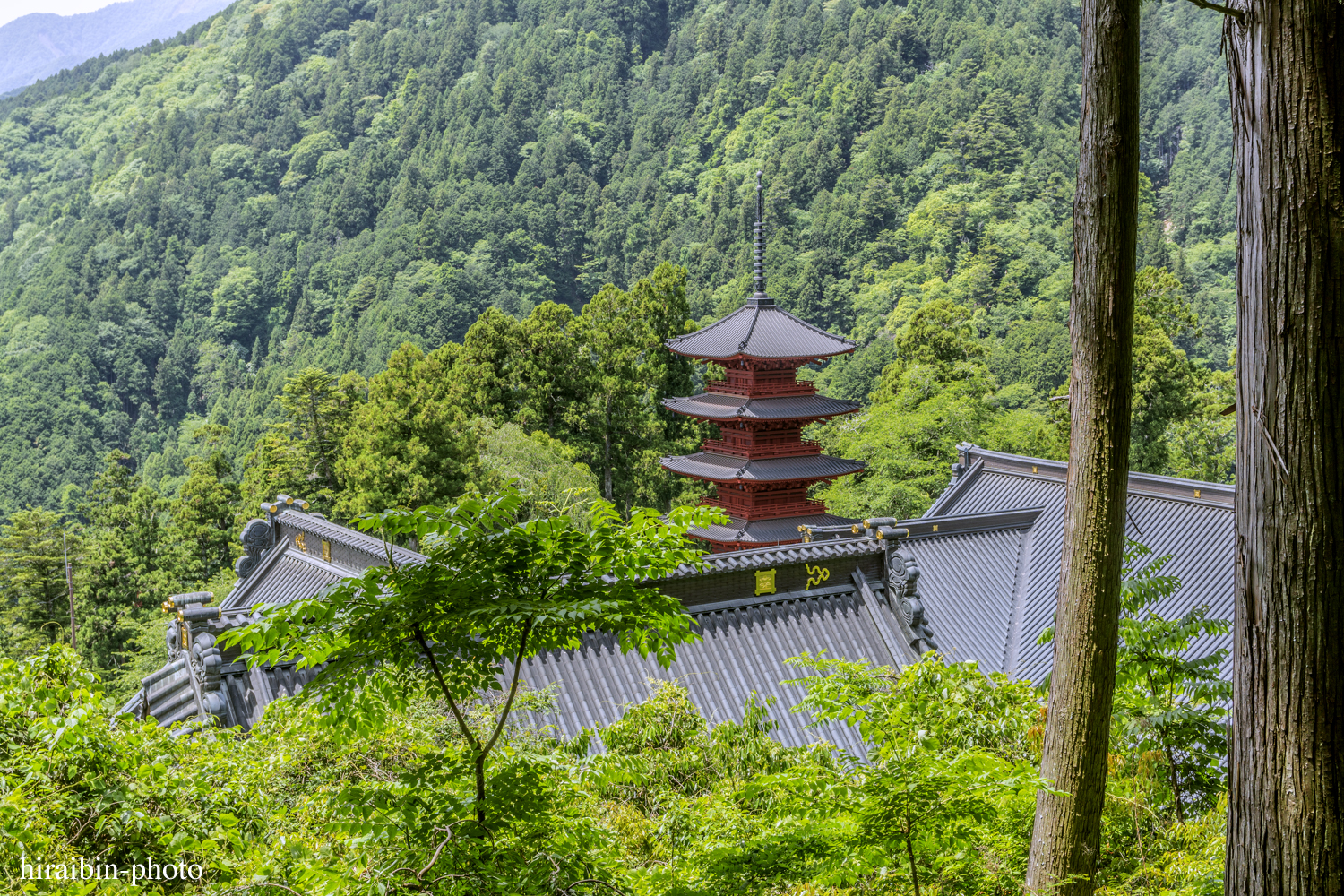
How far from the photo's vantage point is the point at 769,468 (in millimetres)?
21734

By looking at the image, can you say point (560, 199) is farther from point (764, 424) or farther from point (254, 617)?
point (254, 617)

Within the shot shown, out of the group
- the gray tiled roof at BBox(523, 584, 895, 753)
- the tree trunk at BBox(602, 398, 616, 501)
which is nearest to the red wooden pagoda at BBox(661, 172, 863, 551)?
the tree trunk at BBox(602, 398, 616, 501)

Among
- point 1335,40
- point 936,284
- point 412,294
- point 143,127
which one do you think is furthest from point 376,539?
point 143,127

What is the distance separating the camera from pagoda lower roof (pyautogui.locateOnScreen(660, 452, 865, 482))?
21438mm

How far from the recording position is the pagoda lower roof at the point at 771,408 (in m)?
21.4

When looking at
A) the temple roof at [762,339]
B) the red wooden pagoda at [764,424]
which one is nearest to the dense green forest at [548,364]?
the red wooden pagoda at [764,424]

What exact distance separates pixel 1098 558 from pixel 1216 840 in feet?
4.17

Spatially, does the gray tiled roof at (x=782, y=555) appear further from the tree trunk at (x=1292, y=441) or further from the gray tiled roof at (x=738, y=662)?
the tree trunk at (x=1292, y=441)

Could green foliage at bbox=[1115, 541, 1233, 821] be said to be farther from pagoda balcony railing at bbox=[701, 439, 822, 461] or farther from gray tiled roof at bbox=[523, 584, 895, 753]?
pagoda balcony railing at bbox=[701, 439, 822, 461]

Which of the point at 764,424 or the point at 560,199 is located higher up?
the point at 560,199

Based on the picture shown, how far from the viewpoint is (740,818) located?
4.61 m

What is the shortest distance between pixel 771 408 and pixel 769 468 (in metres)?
1.25

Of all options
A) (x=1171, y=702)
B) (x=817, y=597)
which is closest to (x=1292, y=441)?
(x=1171, y=702)

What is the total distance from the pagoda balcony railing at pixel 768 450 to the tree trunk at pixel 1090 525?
1779 centimetres
